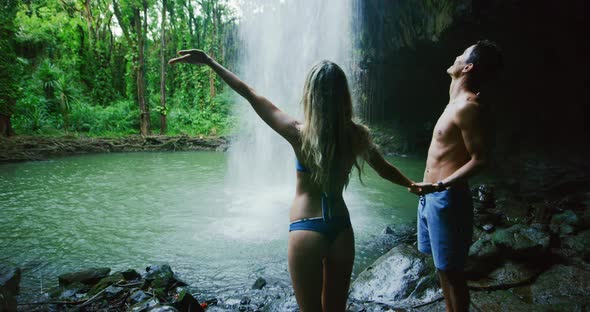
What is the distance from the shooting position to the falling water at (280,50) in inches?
416

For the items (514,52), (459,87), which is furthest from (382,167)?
(514,52)

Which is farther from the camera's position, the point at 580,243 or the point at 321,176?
the point at 580,243

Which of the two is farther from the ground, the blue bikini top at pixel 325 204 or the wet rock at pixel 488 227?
the blue bikini top at pixel 325 204

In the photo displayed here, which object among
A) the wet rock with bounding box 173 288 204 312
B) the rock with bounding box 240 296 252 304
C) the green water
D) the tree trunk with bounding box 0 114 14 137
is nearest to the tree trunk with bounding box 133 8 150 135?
the tree trunk with bounding box 0 114 14 137

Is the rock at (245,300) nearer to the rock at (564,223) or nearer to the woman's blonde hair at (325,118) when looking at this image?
the woman's blonde hair at (325,118)

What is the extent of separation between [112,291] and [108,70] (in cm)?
2485

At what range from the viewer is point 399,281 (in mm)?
3182

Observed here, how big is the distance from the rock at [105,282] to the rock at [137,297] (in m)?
0.44

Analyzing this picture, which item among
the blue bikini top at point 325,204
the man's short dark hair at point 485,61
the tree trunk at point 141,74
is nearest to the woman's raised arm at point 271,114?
the blue bikini top at point 325,204

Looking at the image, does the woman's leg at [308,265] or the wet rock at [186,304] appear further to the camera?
the wet rock at [186,304]

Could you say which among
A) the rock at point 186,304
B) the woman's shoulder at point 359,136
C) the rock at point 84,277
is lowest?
the rock at point 84,277

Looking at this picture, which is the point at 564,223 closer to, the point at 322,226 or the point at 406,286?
the point at 406,286

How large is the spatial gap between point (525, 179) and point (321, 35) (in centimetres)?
791

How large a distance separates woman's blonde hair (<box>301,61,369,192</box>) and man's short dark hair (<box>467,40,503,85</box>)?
1.20 meters
